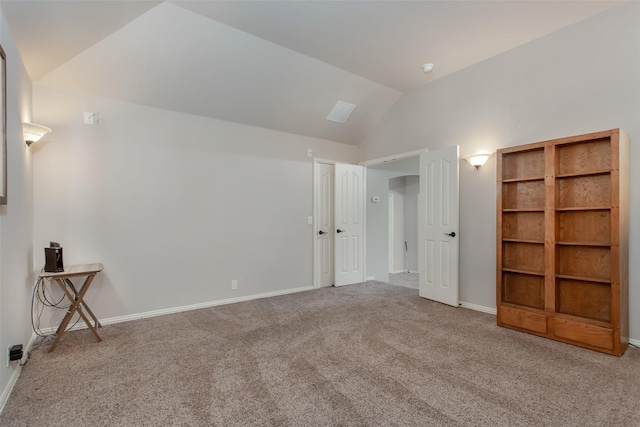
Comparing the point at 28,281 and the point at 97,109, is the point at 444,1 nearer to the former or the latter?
the point at 97,109

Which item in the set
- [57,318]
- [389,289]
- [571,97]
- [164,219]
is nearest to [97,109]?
[164,219]

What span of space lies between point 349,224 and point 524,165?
2716mm

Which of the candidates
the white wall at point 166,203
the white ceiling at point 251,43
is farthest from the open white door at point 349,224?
the white ceiling at point 251,43

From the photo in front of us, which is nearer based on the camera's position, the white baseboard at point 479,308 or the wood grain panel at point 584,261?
the wood grain panel at point 584,261

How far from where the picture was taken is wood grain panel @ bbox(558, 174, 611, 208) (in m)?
2.74

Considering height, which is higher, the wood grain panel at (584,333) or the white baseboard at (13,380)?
the wood grain panel at (584,333)

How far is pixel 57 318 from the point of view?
3.07 m

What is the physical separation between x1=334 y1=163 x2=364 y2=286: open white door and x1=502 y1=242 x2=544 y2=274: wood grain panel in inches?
95.3

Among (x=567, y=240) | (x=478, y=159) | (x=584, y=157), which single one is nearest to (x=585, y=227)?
(x=567, y=240)

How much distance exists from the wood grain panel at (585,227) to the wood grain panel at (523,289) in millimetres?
531

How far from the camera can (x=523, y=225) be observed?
330 centimetres

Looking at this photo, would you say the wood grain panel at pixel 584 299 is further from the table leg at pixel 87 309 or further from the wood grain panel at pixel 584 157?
the table leg at pixel 87 309

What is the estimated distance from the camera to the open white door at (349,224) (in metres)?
5.12

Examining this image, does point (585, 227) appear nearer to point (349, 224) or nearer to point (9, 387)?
point (349, 224)
